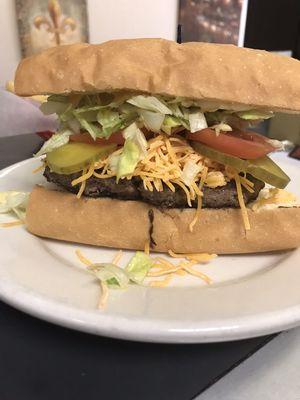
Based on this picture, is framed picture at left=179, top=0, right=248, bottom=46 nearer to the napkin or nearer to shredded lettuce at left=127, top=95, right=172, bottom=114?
the napkin

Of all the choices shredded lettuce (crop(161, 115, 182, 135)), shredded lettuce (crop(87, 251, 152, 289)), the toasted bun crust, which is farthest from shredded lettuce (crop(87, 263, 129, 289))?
shredded lettuce (crop(161, 115, 182, 135))

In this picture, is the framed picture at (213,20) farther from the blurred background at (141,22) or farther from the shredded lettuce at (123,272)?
the shredded lettuce at (123,272)

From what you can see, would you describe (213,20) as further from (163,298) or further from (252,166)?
(163,298)

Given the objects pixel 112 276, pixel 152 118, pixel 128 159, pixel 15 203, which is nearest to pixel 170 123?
pixel 152 118

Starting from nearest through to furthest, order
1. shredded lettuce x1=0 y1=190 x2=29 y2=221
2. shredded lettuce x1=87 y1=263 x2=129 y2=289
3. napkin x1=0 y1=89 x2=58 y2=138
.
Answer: shredded lettuce x1=87 y1=263 x2=129 y2=289 < shredded lettuce x1=0 y1=190 x2=29 y2=221 < napkin x1=0 y1=89 x2=58 y2=138

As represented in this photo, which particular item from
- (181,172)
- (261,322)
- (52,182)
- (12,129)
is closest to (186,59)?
(181,172)

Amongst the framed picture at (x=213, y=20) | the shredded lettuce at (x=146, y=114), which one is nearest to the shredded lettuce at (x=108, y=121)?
the shredded lettuce at (x=146, y=114)
